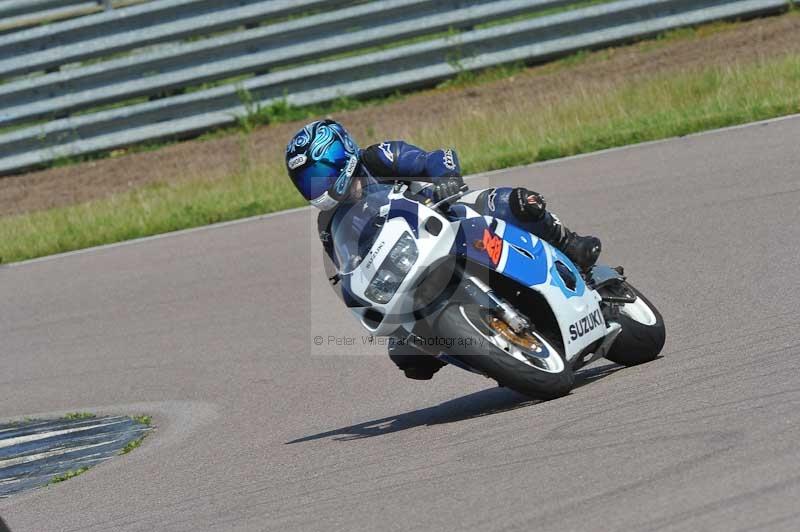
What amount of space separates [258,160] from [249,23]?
1.96m

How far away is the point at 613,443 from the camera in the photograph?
487cm

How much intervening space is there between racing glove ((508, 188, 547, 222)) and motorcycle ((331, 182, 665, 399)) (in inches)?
5.2

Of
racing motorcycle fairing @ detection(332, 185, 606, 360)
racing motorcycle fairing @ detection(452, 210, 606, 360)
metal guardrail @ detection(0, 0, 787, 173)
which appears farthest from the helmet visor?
metal guardrail @ detection(0, 0, 787, 173)

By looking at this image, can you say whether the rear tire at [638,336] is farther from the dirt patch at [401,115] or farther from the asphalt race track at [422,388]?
the dirt patch at [401,115]

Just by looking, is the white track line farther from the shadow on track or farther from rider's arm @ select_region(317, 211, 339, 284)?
rider's arm @ select_region(317, 211, 339, 284)

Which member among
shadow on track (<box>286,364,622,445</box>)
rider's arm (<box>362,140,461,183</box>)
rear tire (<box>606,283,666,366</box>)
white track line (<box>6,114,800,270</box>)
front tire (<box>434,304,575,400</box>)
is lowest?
white track line (<box>6,114,800,270</box>)

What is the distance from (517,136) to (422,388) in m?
6.55

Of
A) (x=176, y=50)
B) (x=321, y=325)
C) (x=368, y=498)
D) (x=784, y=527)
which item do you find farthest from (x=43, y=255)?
(x=784, y=527)

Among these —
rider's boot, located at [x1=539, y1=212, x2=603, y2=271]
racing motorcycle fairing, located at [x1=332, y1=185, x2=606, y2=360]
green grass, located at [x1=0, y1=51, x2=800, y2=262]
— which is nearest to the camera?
racing motorcycle fairing, located at [x1=332, y1=185, x2=606, y2=360]

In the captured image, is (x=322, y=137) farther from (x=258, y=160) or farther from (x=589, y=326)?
(x=258, y=160)

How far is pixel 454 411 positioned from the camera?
6.62 meters

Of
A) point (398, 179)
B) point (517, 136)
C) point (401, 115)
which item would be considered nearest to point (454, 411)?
point (398, 179)

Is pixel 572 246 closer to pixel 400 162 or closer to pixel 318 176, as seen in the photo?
pixel 400 162

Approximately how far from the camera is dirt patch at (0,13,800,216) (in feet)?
50.6
